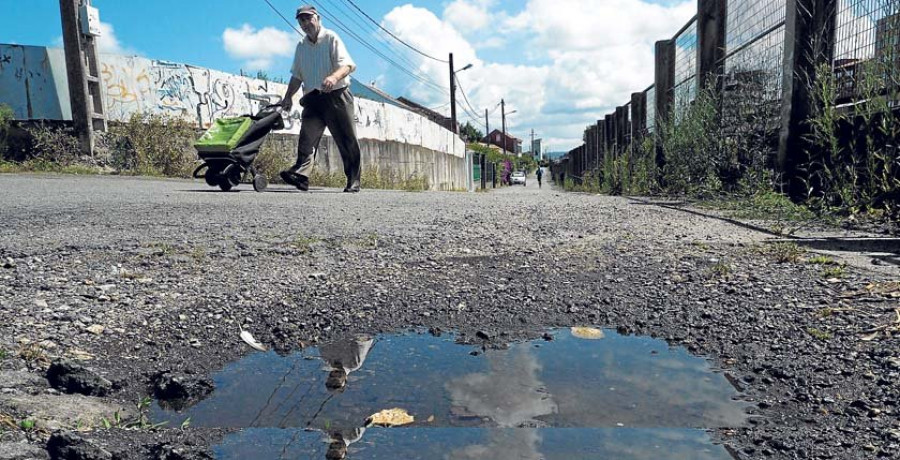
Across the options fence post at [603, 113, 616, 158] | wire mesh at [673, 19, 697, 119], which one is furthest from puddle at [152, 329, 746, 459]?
fence post at [603, 113, 616, 158]

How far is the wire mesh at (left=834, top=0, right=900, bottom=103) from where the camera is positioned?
3.50 metres

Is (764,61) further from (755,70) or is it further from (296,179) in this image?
(296,179)

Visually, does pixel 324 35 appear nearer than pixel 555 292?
No

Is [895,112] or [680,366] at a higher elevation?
[895,112]

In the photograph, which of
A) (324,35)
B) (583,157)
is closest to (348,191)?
(324,35)

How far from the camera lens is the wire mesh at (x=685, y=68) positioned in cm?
808

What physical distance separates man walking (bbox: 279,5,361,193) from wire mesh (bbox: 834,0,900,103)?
4.64 m

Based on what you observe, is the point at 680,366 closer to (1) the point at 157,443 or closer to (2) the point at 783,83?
(1) the point at 157,443

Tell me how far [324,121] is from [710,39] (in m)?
4.79

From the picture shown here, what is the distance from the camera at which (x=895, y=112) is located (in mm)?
3551

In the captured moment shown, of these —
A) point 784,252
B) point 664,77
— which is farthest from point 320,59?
point 664,77

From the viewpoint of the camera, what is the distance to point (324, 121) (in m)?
7.21

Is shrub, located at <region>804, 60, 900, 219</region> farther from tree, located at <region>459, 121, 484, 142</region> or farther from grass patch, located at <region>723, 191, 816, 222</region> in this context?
tree, located at <region>459, 121, 484, 142</region>

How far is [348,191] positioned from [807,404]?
→ 6449mm
